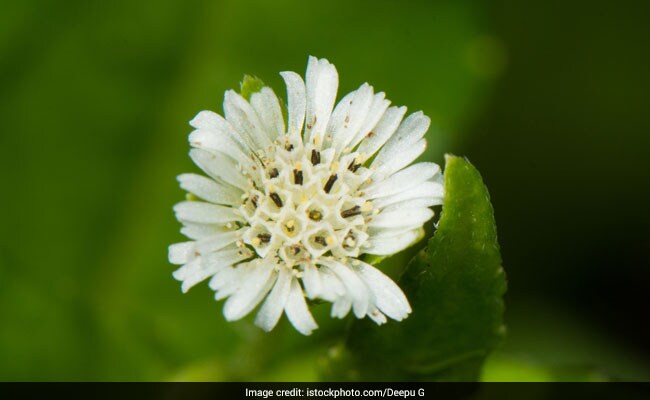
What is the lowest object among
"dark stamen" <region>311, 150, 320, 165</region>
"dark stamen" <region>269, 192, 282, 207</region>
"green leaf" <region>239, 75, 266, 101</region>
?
"dark stamen" <region>269, 192, 282, 207</region>

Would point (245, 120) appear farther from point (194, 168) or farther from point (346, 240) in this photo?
point (194, 168)

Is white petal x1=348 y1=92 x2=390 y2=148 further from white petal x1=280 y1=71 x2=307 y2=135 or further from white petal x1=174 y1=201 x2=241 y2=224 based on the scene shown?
white petal x1=174 y1=201 x2=241 y2=224

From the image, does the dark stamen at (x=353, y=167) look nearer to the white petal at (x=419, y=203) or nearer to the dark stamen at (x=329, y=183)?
the dark stamen at (x=329, y=183)

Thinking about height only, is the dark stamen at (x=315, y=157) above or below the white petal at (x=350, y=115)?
below

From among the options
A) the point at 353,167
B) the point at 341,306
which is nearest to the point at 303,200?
the point at 353,167

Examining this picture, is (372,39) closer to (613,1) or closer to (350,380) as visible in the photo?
(613,1)

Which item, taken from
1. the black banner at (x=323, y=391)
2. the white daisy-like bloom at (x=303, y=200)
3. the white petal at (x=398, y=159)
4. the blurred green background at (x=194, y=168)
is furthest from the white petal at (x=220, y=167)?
the blurred green background at (x=194, y=168)

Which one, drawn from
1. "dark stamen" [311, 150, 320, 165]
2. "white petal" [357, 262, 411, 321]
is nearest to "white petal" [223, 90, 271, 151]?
"dark stamen" [311, 150, 320, 165]

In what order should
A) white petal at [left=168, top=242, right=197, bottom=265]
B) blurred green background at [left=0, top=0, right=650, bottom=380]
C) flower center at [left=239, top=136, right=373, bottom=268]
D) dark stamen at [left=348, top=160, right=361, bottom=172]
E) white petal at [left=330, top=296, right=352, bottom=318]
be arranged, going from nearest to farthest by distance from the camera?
white petal at [left=330, top=296, right=352, bottom=318] → white petal at [left=168, top=242, right=197, bottom=265] → flower center at [left=239, top=136, right=373, bottom=268] → dark stamen at [left=348, top=160, right=361, bottom=172] → blurred green background at [left=0, top=0, right=650, bottom=380]

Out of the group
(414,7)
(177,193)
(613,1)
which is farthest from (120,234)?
(613,1)
